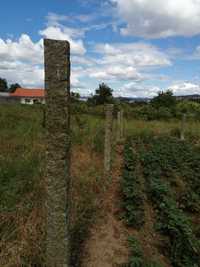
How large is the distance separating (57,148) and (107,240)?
5.91ft

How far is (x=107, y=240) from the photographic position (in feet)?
10.8

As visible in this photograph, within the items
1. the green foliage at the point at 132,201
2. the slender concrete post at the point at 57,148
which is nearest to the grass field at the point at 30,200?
the slender concrete post at the point at 57,148

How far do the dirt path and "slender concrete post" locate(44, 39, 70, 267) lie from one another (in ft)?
2.19

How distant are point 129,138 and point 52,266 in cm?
1040

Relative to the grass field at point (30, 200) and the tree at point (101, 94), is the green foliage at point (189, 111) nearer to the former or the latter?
the tree at point (101, 94)

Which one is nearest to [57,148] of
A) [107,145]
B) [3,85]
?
[107,145]

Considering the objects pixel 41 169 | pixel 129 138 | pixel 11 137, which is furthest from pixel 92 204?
pixel 129 138

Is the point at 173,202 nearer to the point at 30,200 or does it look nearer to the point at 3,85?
the point at 30,200

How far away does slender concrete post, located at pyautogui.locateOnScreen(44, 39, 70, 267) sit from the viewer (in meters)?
2.01

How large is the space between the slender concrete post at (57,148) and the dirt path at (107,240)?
0.67m

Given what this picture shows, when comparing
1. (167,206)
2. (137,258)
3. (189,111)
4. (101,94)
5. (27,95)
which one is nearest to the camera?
(137,258)

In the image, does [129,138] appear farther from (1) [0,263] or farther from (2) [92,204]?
(1) [0,263]

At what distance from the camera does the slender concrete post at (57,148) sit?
2010mm

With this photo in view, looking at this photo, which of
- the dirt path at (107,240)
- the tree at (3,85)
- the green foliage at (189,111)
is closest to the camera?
the dirt path at (107,240)
